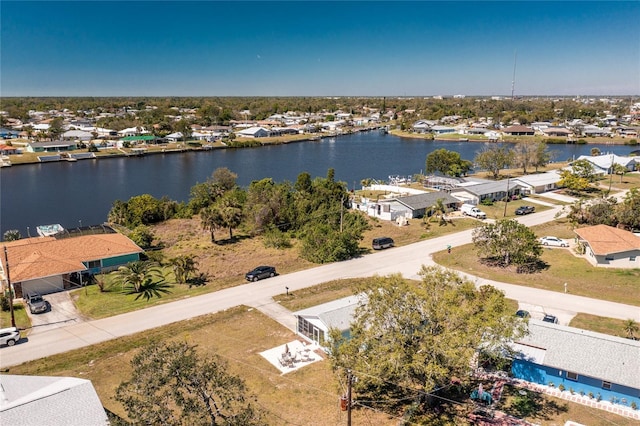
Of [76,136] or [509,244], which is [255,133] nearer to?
[76,136]

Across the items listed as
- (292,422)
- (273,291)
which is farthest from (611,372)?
(273,291)

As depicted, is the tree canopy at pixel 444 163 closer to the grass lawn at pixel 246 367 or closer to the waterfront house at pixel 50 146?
the grass lawn at pixel 246 367

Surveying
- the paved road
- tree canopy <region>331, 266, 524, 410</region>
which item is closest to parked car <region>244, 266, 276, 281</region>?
the paved road

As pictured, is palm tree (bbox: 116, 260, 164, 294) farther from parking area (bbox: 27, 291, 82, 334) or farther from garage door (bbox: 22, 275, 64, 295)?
garage door (bbox: 22, 275, 64, 295)

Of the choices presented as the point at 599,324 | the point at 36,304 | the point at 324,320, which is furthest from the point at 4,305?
the point at 599,324

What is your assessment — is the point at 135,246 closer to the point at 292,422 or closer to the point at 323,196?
the point at 323,196
